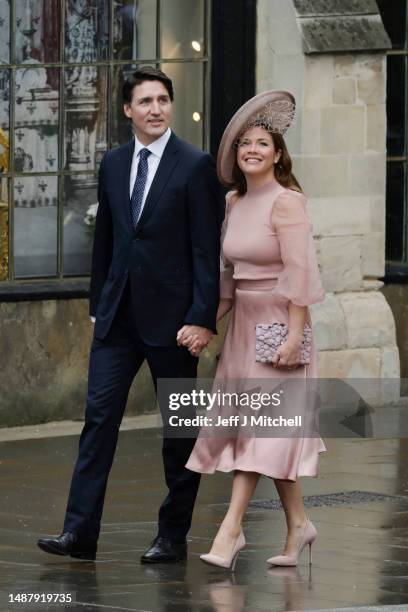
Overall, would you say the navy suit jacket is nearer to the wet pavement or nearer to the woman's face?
the woman's face

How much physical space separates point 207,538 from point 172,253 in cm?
143

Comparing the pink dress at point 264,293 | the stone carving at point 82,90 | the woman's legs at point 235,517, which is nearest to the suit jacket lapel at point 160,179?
the pink dress at point 264,293

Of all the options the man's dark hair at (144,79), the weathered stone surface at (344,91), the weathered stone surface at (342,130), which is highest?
the weathered stone surface at (344,91)

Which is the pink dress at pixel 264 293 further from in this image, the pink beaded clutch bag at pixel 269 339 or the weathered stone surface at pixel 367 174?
the weathered stone surface at pixel 367 174

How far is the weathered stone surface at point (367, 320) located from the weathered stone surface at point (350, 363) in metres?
0.06

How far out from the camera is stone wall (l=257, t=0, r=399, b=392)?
14055 mm

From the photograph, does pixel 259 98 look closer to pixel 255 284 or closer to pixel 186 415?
pixel 255 284

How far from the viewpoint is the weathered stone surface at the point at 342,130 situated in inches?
555

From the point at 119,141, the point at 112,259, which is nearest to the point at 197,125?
the point at 119,141

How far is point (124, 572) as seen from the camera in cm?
808

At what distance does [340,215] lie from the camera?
14.2 m

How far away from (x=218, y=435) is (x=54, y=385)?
196 inches

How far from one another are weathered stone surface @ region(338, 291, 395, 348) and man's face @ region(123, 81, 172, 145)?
19.3ft

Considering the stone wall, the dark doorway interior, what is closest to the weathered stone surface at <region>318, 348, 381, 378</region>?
the stone wall
